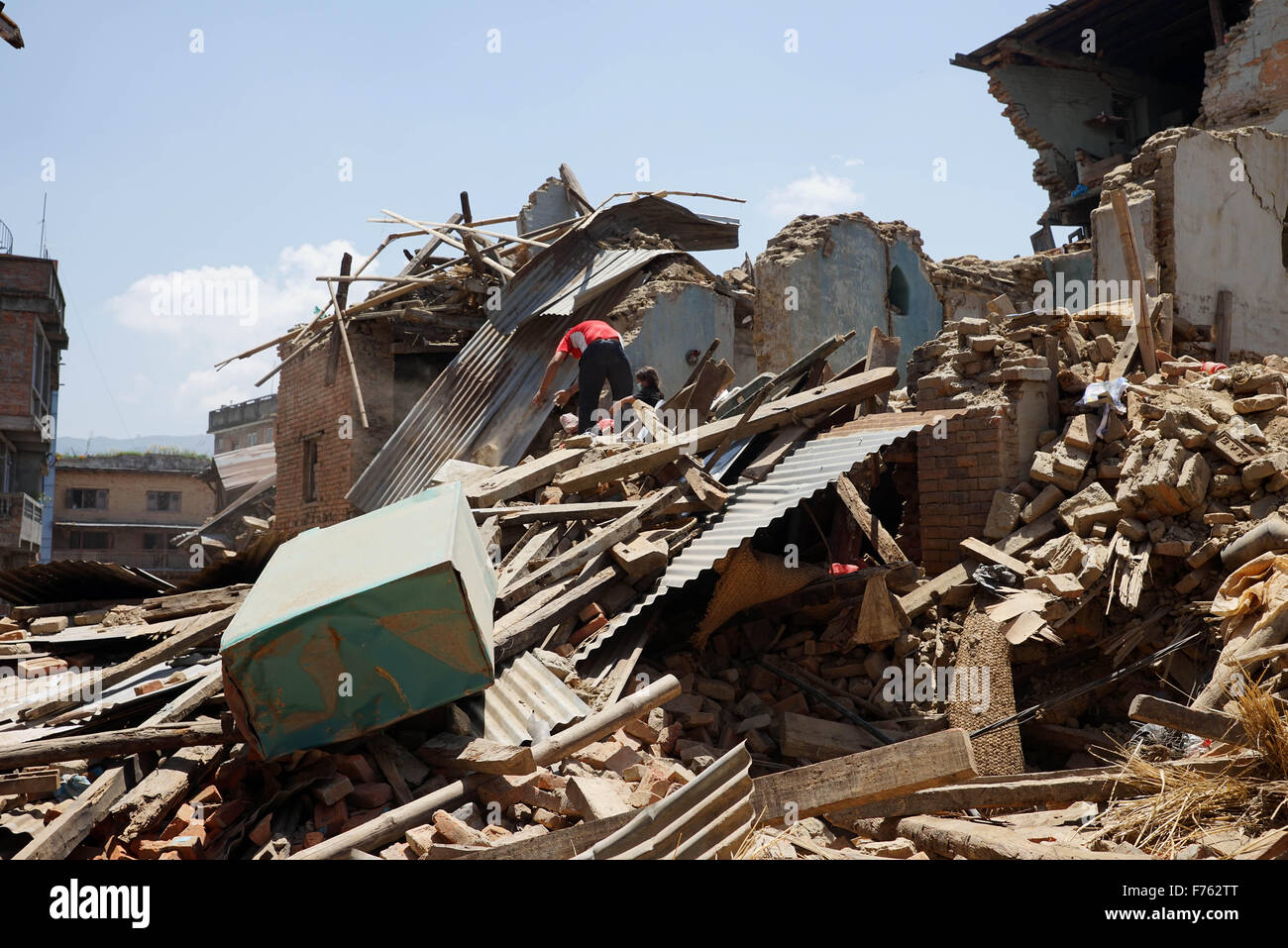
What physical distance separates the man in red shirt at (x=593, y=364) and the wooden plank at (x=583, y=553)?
2831mm

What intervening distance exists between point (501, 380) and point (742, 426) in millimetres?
5210

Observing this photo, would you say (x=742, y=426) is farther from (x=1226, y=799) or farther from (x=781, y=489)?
(x=1226, y=799)

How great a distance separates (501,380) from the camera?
12.1 m

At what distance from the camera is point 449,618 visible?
407 centimetres

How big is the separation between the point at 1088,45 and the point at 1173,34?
107 inches

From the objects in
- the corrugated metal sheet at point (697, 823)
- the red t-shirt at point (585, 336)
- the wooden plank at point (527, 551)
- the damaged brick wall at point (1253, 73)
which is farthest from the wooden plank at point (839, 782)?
the damaged brick wall at point (1253, 73)

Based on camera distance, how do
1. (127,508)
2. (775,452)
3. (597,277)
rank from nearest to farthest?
(775,452)
(597,277)
(127,508)

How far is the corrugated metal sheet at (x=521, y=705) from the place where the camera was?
4.70 metres

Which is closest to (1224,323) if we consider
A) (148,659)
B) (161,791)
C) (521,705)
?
(521,705)

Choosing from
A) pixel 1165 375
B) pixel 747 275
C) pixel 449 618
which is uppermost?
pixel 747 275

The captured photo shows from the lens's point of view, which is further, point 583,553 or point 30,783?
point 583,553
